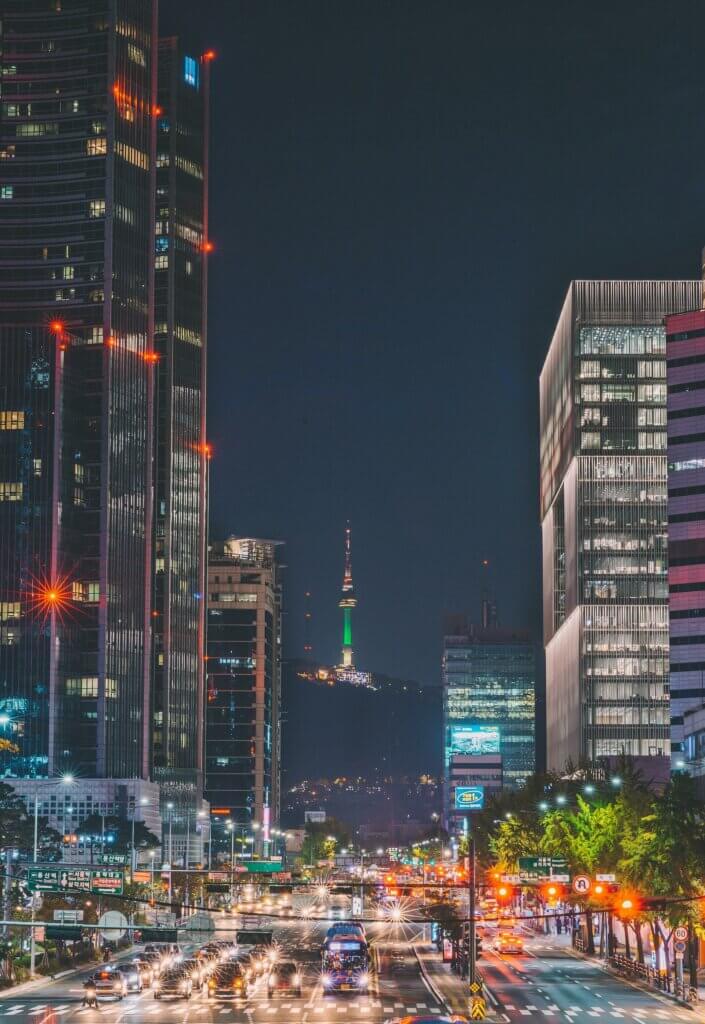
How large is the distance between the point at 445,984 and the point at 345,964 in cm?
919

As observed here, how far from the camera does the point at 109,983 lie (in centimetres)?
9931

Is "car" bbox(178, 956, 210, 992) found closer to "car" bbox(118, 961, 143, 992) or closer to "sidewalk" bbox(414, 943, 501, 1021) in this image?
"car" bbox(118, 961, 143, 992)

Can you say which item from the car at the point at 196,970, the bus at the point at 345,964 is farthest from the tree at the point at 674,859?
the car at the point at 196,970

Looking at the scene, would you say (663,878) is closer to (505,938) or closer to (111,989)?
(111,989)

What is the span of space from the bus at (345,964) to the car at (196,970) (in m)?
8.68

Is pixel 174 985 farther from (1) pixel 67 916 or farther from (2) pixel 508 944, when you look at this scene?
(2) pixel 508 944

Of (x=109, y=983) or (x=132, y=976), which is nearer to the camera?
(x=109, y=983)

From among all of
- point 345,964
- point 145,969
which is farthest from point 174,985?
point 145,969

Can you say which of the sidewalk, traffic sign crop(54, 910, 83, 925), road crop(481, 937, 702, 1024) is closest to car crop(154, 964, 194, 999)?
the sidewalk

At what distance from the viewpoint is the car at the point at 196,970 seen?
10944 centimetres

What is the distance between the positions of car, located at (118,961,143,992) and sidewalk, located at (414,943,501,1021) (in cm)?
1877

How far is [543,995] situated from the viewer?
104 metres

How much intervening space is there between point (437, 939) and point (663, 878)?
59.1 meters

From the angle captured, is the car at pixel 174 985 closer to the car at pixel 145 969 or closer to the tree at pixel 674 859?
the car at pixel 145 969
